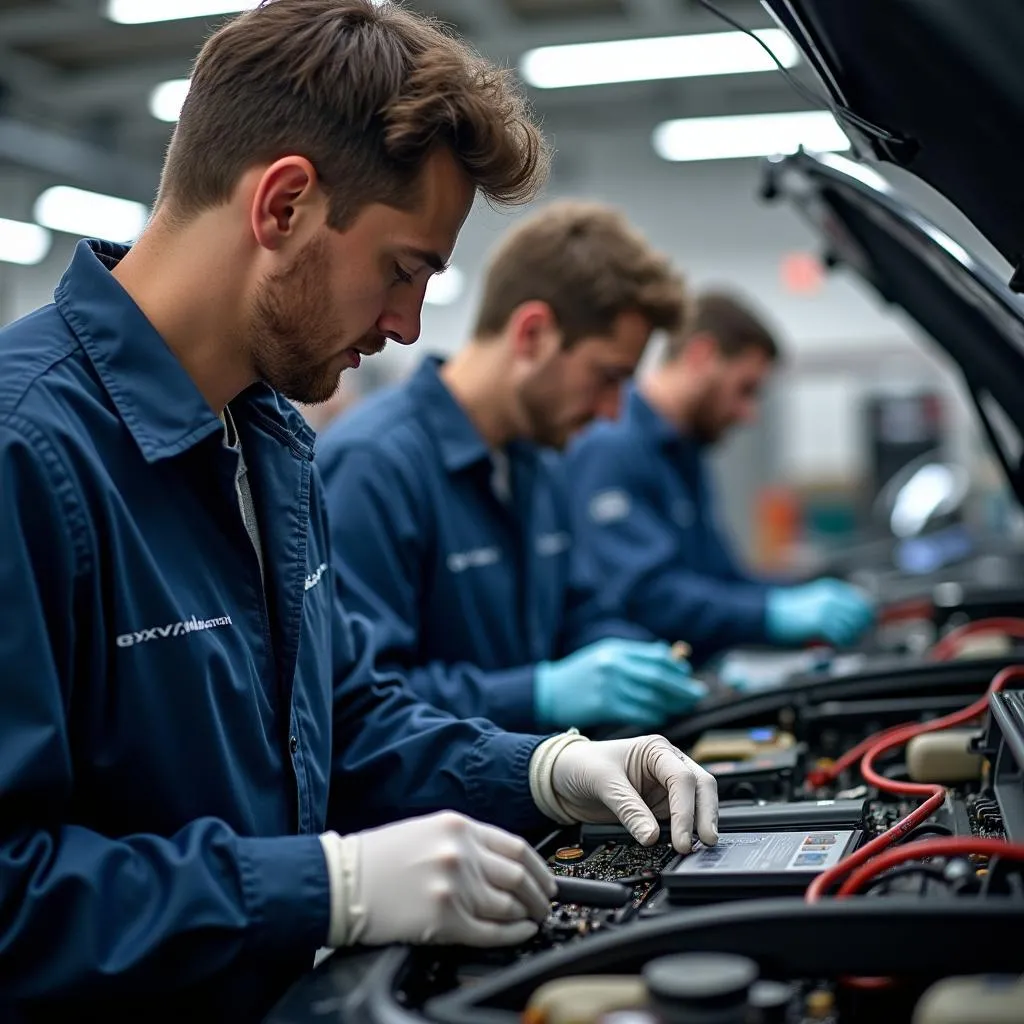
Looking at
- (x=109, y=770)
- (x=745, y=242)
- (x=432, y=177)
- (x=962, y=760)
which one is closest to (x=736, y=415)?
(x=962, y=760)

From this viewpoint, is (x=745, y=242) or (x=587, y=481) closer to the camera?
(x=587, y=481)

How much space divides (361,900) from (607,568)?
225cm

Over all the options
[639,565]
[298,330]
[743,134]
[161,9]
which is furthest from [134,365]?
[743,134]

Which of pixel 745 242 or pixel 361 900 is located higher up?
pixel 745 242

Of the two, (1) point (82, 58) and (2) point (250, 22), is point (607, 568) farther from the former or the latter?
(1) point (82, 58)

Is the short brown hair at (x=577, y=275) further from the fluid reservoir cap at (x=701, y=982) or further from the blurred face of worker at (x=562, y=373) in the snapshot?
the fluid reservoir cap at (x=701, y=982)

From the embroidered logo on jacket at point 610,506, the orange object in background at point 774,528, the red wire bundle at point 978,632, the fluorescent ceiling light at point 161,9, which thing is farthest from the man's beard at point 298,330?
the orange object in background at point 774,528

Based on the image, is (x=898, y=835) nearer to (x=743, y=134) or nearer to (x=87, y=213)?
(x=743, y=134)

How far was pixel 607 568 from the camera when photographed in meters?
3.11

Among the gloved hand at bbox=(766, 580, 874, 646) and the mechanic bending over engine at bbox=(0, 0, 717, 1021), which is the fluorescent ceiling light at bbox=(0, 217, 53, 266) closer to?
the gloved hand at bbox=(766, 580, 874, 646)

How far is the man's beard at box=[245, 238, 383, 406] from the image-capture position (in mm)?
1065

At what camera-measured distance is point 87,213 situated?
7.35 m

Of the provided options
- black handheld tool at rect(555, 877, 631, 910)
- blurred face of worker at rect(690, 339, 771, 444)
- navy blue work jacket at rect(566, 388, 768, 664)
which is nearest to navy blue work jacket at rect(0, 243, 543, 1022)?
black handheld tool at rect(555, 877, 631, 910)

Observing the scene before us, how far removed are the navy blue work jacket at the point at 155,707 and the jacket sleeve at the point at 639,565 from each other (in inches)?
67.1
